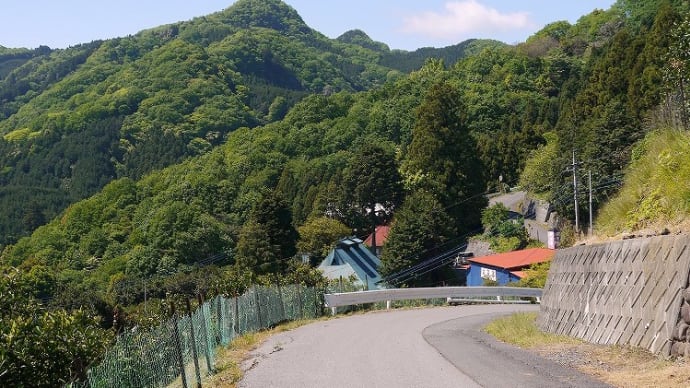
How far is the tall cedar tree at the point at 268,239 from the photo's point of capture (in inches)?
2621

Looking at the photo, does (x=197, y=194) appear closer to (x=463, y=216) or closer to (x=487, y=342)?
(x=463, y=216)

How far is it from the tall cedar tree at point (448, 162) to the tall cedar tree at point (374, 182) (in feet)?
6.17

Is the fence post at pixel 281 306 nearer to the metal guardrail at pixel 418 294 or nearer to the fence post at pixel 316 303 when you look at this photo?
the fence post at pixel 316 303

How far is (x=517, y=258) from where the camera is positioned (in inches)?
2383

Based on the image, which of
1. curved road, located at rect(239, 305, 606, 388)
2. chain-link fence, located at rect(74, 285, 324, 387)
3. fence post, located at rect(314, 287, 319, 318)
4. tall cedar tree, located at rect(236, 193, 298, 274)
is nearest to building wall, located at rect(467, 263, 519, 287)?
tall cedar tree, located at rect(236, 193, 298, 274)

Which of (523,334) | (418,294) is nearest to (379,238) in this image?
(418,294)

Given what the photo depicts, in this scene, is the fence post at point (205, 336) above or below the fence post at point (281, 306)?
above

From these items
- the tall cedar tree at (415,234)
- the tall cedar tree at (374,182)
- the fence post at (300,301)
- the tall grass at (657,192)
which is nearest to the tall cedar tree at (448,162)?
the tall cedar tree at (374,182)

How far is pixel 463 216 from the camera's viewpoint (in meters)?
71.2

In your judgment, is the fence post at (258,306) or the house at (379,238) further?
the house at (379,238)

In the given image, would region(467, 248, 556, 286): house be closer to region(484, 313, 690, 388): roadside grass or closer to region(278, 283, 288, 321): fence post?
region(278, 283, 288, 321): fence post

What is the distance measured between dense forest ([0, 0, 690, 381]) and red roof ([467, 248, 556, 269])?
3413 mm

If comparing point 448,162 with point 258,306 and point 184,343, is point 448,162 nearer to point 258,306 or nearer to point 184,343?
point 258,306

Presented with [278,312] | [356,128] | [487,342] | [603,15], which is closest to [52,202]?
[356,128]
